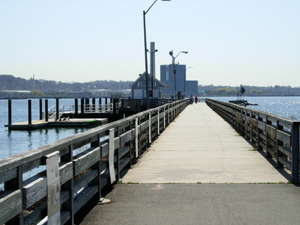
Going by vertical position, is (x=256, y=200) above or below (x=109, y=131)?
below

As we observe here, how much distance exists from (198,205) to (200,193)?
2.57 ft

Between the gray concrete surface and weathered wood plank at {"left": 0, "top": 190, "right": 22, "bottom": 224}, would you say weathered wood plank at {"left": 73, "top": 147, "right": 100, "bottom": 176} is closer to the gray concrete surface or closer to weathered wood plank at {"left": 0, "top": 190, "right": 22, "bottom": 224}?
the gray concrete surface

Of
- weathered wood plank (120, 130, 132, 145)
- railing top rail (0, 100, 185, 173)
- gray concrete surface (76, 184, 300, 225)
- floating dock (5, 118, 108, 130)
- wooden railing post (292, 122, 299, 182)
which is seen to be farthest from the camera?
floating dock (5, 118, 108, 130)

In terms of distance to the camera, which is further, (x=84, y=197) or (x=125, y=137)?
(x=125, y=137)

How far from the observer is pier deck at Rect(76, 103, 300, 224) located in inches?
231

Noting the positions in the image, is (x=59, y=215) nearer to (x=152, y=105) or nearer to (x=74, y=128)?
(x=74, y=128)

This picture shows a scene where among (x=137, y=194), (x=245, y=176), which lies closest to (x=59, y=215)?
(x=137, y=194)

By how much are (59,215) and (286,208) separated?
3.53 m

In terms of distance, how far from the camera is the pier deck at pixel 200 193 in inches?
231

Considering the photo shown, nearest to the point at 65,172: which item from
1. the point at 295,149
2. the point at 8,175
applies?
the point at 8,175

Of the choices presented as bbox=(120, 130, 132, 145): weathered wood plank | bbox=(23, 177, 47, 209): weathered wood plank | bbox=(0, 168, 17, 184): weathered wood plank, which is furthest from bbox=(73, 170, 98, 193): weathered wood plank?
bbox=(120, 130, 132, 145): weathered wood plank

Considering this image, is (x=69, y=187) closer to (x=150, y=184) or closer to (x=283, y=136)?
(x=150, y=184)

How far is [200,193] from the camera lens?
722 centimetres

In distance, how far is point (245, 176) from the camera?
8.77 m
